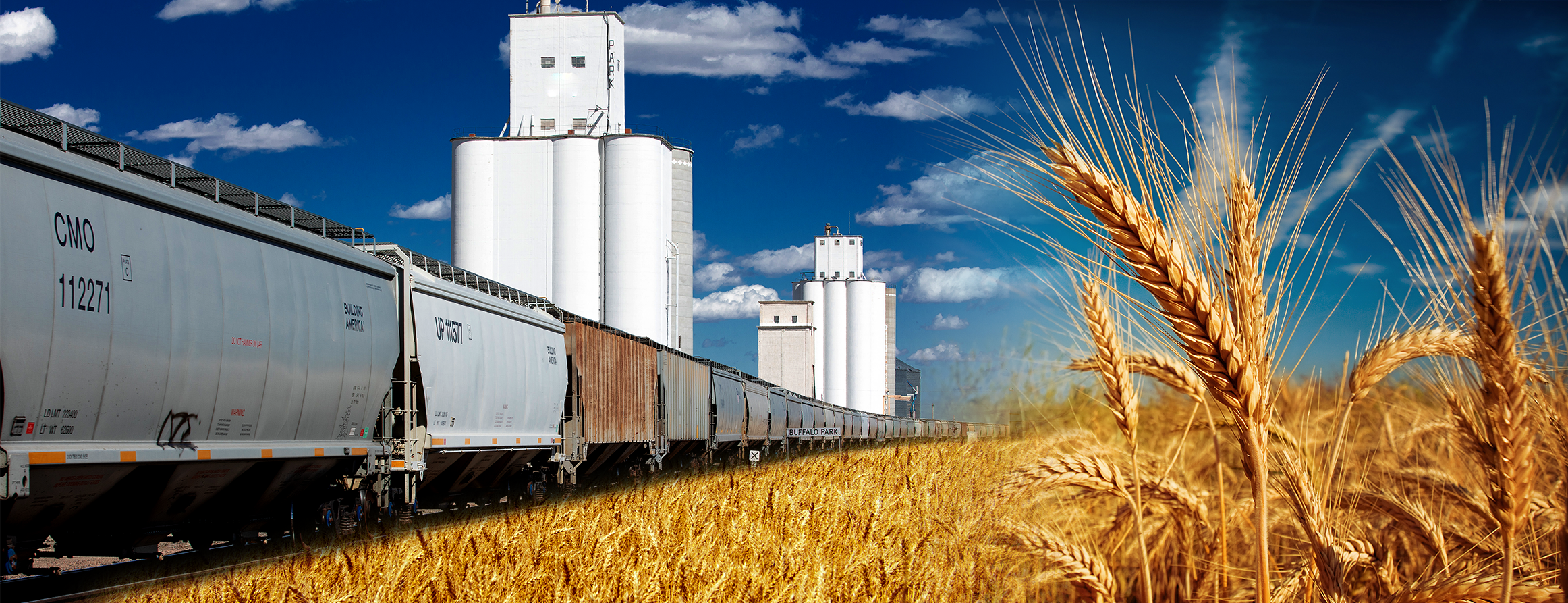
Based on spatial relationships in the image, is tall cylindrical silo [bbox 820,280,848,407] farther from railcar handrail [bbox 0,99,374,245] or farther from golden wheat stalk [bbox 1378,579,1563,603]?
golden wheat stalk [bbox 1378,579,1563,603]

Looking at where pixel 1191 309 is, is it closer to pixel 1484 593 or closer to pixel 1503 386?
pixel 1503 386

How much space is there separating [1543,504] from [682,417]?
24766 millimetres

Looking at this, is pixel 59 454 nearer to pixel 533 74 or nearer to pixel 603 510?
pixel 603 510

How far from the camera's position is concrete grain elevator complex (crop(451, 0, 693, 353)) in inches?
1991

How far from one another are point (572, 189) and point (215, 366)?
1677 inches

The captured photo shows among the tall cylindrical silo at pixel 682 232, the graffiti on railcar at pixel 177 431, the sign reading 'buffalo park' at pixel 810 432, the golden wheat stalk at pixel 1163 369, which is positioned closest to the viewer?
the golden wheat stalk at pixel 1163 369

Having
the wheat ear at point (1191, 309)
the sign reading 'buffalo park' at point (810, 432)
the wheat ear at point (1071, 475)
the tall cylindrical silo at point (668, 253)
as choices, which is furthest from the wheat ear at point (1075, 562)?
the tall cylindrical silo at point (668, 253)

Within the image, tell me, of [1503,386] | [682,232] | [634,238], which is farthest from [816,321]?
[1503,386]

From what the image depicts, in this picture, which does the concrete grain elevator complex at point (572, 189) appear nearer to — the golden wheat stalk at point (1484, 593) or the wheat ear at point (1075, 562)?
the wheat ear at point (1075, 562)

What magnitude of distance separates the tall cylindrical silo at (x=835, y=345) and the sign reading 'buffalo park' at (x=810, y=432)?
128ft

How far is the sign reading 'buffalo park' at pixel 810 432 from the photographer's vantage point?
47.6m

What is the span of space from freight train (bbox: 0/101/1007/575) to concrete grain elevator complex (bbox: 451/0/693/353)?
32.3 m

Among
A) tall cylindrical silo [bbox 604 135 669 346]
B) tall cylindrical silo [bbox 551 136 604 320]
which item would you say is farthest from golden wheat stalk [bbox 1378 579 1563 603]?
tall cylindrical silo [bbox 551 136 604 320]

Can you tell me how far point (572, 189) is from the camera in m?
51.4
